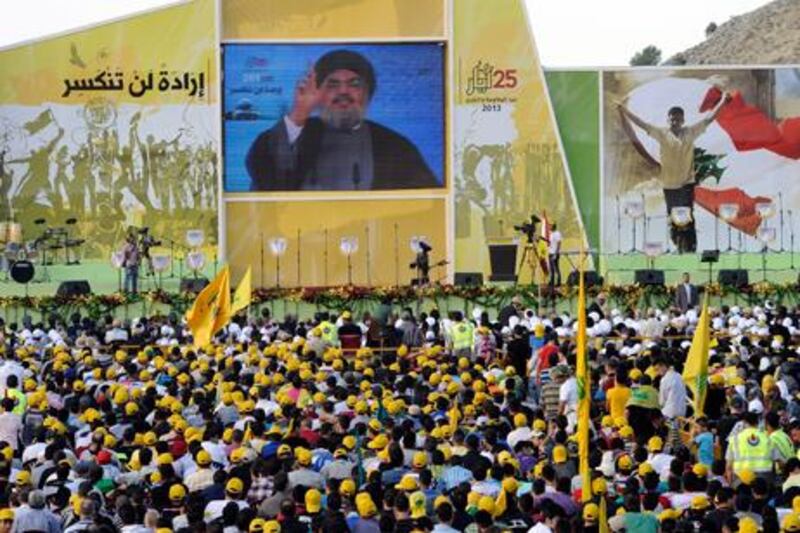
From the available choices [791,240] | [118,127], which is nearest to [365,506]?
[118,127]

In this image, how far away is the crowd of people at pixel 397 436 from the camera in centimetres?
1612

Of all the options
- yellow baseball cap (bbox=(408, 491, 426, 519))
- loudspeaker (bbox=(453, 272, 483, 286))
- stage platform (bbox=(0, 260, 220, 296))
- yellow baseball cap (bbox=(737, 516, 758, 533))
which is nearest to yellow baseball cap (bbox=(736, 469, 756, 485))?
yellow baseball cap (bbox=(737, 516, 758, 533))

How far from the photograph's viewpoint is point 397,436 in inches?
750

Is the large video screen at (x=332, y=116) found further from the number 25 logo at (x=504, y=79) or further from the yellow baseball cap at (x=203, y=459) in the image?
the yellow baseball cap at (x=203, y=459)

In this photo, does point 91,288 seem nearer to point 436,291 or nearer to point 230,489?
point 436,291

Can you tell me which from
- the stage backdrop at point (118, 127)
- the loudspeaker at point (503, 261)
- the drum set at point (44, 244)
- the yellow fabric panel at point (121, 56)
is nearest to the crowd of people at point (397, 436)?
the loudspeaker at point (503, 261)

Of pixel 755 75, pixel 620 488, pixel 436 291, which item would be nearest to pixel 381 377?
pixel 620 488

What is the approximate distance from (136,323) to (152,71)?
43.2 feet

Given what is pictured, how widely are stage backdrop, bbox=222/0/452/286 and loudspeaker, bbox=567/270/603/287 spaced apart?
379 centimetres

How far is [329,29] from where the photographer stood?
46.8 m

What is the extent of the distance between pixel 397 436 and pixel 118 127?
93.5 feet

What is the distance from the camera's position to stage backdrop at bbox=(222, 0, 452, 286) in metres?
46.4

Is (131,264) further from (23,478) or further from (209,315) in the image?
(23,478)

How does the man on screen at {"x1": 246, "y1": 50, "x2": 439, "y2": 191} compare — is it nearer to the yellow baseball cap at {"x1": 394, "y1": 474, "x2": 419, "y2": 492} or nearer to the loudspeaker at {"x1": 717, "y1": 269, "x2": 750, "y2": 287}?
the loudspeaker at {"x1": 717, "y1": 269, "x2": 750, "y2": 287}
